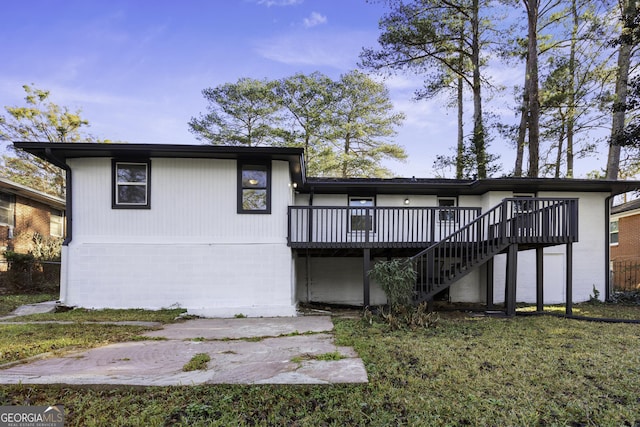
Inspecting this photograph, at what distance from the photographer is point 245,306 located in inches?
323

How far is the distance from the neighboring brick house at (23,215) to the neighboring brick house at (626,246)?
2337 cm

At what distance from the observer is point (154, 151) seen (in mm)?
7992

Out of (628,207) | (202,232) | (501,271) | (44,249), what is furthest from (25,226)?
(628,207)

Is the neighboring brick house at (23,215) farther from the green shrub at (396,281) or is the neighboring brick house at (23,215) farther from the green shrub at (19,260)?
the green shrub at (396,281)

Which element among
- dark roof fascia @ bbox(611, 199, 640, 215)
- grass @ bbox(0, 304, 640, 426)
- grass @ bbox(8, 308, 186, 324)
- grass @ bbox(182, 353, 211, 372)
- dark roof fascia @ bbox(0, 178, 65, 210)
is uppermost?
dark roof fascia @ bbox(0, 178, 65, 210)

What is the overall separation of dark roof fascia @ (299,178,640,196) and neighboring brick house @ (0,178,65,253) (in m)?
10.7

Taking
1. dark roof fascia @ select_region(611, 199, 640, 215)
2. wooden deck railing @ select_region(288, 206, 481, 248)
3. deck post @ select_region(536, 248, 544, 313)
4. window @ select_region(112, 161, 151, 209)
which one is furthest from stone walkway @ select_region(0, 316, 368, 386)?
dark roof fascia @ select_region(611, 199, 640, 215)

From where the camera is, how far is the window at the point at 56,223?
1520 centimetres

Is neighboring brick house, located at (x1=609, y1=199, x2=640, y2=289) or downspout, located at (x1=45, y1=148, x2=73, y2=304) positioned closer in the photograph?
downspout, located at (x1=45, y1=148, x2=73, y2=304)

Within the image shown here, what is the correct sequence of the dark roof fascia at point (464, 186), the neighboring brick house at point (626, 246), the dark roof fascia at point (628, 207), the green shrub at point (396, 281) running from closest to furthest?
the green shrub at point (396, 281), the dark roof fascia at point (464, 186), the neighboring brick house at point (626, 246), the dark roof fascia at point (628, 207)

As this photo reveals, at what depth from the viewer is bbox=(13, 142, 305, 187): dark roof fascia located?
25.2 feet

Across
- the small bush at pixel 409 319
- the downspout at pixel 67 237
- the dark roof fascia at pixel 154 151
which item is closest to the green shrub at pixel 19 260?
the downspout at pixel 67 237

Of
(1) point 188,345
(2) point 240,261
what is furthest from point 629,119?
(1) point 188,345

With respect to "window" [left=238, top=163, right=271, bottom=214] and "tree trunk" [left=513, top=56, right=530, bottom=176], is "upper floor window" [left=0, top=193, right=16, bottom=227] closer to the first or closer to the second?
"window" [left=238, top=163, right=271, bottom=214]
